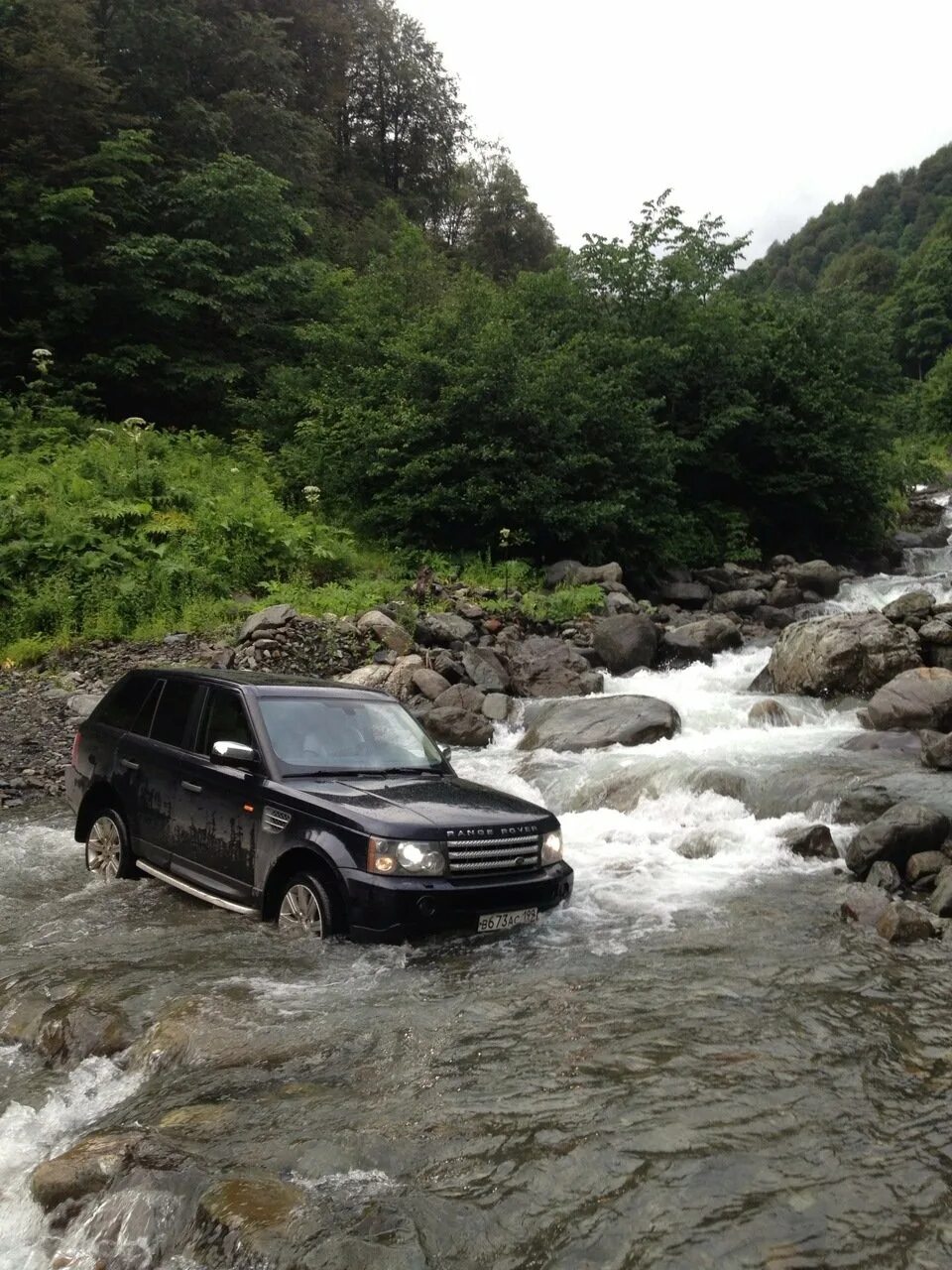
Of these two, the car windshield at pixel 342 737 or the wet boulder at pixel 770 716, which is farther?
the wet boulder at pixel 770 716

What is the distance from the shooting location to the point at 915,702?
13.0 metres

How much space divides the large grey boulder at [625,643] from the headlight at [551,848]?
34.6 feet

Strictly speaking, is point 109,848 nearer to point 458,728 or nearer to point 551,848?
point 551,848

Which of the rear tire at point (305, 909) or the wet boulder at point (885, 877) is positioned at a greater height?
the rear tire at point (305, 909)

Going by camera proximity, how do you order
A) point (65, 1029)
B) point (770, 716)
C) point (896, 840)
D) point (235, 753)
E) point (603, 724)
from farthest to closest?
point (770, 716), point (603, 724), point (896, 840), point (235, 753), point (65, 1029)

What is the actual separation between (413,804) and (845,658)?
10502 mm

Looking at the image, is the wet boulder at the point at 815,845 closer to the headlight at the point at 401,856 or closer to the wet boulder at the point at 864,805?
the wet boulder at the point at 864,805

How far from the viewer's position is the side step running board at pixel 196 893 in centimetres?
688

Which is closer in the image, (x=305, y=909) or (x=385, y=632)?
(x=305, y=909)

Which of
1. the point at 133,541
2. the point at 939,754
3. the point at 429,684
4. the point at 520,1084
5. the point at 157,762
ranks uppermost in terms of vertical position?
the point at 133,541

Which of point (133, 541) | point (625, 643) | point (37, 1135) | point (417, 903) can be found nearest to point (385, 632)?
point (625, 643)

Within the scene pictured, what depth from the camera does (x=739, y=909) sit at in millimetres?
7746

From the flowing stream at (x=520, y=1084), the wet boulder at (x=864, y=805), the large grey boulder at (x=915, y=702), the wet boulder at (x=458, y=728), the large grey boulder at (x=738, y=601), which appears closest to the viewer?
the flowing stream at (x=520, y=1084)

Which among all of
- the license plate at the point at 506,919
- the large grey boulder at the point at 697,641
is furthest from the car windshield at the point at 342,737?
the large grey boulder at the point at 697,641
